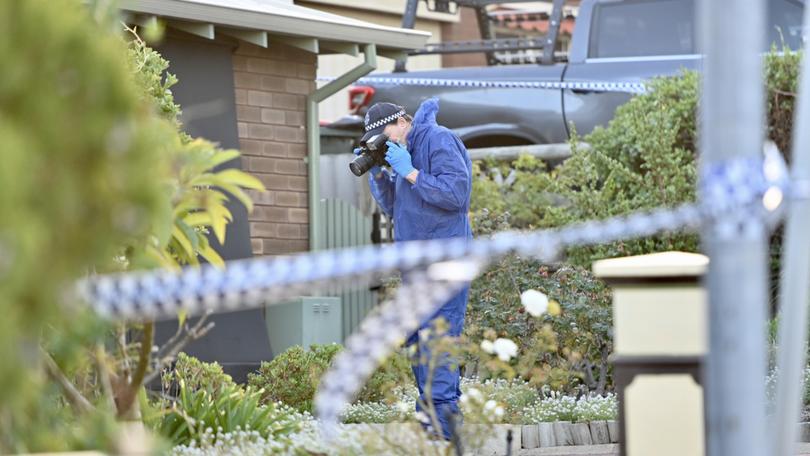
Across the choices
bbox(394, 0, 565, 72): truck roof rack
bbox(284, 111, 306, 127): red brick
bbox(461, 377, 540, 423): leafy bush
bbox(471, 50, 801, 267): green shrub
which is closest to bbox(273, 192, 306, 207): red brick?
bbox(284, 111, 306, 127): red brick

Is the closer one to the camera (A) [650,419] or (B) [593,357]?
(A) [650,419]

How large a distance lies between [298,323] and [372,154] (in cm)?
360

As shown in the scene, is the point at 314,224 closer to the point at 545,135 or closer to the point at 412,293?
the point at 545,135

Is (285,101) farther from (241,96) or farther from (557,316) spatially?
(557,316)

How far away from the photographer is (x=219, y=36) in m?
11.7

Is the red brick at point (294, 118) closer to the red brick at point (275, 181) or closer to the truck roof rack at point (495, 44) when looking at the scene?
the red brick at point (275, 181)

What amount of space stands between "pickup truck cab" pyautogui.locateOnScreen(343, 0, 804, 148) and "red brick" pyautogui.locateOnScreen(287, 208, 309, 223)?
2276mm

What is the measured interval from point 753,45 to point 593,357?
689 cm

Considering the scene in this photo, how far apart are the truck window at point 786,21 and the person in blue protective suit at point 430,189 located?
6.14 metres

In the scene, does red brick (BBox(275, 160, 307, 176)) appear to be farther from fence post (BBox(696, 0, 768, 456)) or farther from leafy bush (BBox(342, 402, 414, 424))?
fence post (BBox(696, 0, 768, 456))

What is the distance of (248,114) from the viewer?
11992 mm

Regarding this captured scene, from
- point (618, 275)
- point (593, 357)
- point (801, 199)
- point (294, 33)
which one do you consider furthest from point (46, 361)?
point (294, 33)

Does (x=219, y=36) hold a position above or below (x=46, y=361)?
above

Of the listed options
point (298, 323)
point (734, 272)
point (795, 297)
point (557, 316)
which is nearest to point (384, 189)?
point (557, 316)
